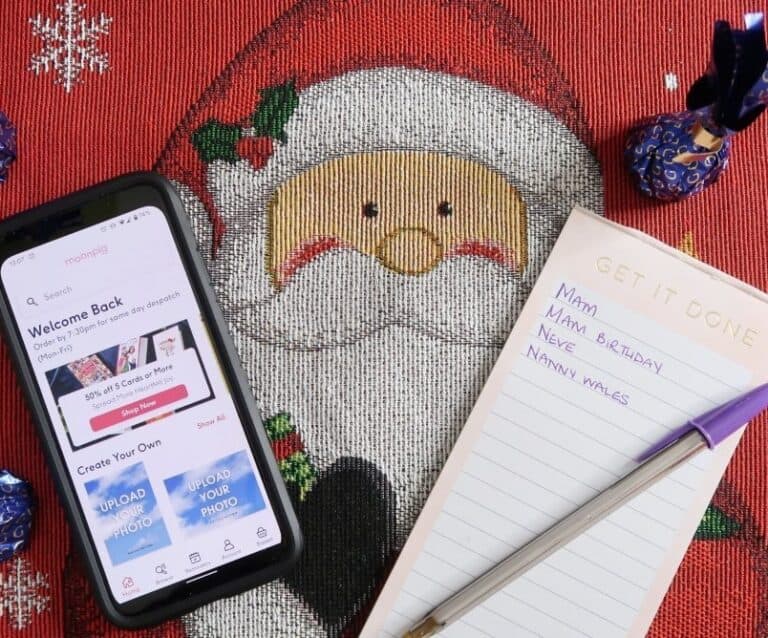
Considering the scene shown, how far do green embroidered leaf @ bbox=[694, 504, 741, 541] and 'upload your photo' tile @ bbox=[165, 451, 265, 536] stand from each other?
19cm

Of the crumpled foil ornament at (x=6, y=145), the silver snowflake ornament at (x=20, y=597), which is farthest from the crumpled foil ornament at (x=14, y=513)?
the crumpled foil ornament at (x=6, y=145)

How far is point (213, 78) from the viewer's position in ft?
1.20

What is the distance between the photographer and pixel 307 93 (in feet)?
1.19

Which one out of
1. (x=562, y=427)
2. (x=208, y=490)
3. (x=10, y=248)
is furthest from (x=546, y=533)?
(x=10, y=248)

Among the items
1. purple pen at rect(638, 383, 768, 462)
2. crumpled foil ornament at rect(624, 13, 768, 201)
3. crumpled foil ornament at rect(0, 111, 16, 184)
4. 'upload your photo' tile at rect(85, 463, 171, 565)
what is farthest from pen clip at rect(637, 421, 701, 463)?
crumpled foil ornament at rect(0, 111, 16, 184)

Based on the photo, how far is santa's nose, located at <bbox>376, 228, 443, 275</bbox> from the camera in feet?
1.17

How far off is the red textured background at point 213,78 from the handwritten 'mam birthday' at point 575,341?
0.15 feet

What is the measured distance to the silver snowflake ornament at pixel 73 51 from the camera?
367mm

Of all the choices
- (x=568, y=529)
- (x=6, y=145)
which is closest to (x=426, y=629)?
(x=568, y=529)

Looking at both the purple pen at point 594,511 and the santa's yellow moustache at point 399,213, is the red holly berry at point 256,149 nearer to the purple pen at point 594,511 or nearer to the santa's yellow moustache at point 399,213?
the santa's yellow moustache at point 399,213

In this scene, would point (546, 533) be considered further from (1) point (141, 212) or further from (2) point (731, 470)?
(1) point (141, 212)

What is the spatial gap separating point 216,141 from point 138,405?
13 centimetres

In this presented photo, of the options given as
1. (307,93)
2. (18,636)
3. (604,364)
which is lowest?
(18,636)

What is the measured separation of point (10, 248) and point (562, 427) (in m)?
0.25
